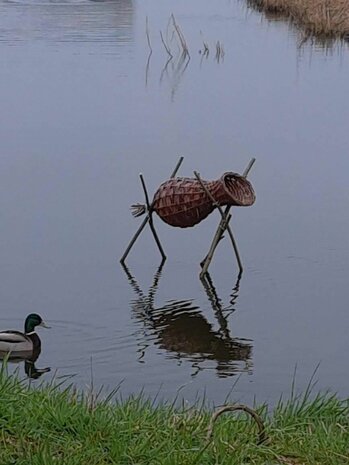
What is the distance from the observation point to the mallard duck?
7.48 meters

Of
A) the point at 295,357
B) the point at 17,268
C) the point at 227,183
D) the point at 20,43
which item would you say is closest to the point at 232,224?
the point at 227,183

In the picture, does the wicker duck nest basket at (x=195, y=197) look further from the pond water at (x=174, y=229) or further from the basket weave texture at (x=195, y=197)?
Result: the pond water at (x=174, y=229)

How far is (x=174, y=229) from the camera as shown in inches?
430

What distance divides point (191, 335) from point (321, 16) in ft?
62.0

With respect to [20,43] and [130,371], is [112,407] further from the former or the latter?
[20,43]

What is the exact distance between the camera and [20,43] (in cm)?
2344

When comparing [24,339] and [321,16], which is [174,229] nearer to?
[24,339]

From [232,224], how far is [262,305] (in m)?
2.20

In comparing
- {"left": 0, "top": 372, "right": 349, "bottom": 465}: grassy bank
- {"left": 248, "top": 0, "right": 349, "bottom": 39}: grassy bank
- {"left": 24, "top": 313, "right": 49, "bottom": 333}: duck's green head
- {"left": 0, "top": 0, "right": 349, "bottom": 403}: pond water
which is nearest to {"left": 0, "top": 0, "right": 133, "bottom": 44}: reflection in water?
{"left": 0, "top": 0, "right": 349, "bottom": 403}: pond water

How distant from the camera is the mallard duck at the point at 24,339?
7.48 metres

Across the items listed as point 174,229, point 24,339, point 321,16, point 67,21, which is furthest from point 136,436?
point 67,21

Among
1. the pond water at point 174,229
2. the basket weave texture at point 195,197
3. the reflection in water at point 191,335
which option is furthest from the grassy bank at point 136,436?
the basket weave texture at point 195,197

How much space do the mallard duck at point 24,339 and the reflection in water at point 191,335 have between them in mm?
757

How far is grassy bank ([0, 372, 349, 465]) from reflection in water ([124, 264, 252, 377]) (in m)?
3.37
